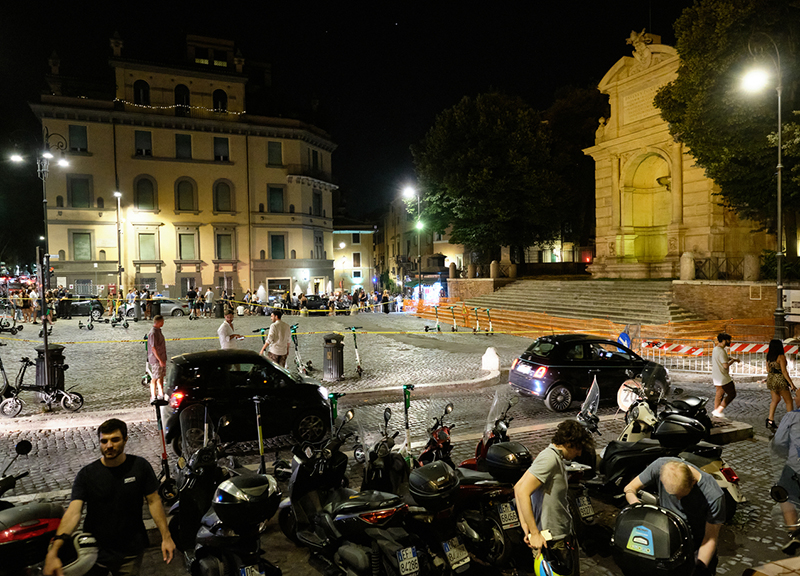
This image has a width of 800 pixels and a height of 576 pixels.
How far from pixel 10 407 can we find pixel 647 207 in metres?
31.0

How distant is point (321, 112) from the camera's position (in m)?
48.9

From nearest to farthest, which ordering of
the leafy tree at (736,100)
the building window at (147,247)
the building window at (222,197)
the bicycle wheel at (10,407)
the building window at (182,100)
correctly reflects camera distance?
the bicycle wheel at (10,407) < the leafy tree at (736,100) < the building window at (147,247) < the building window at (182,100) < the building window at (222,197)

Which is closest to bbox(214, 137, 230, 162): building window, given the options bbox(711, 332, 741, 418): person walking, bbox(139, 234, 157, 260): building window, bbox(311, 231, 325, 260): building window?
bbox(139, 234, 157, 260): building window

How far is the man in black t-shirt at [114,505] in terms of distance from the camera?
3523mm

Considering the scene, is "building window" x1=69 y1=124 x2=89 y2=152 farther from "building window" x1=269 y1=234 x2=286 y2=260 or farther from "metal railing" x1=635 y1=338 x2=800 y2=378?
"metal railing" x1=635 y1=338 x2=800 y2=378

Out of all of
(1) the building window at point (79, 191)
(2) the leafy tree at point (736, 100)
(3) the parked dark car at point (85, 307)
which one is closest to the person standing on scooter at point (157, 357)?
(2) the leafy tree at point (736, 100)

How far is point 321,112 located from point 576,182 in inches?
963

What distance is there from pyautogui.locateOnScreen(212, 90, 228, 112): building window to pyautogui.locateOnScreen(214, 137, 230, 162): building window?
2.35 metres

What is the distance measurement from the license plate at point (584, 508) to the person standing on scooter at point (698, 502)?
3.88 feet

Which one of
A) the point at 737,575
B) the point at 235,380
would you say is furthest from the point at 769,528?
the point at 235,380

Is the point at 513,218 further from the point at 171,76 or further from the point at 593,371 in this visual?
the point at 171,76

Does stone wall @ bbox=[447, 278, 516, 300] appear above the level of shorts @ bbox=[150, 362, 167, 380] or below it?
above

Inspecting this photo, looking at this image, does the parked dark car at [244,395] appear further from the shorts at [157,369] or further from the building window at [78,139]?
the building window at [78,139]

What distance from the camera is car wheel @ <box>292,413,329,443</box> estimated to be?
811 centimetres
